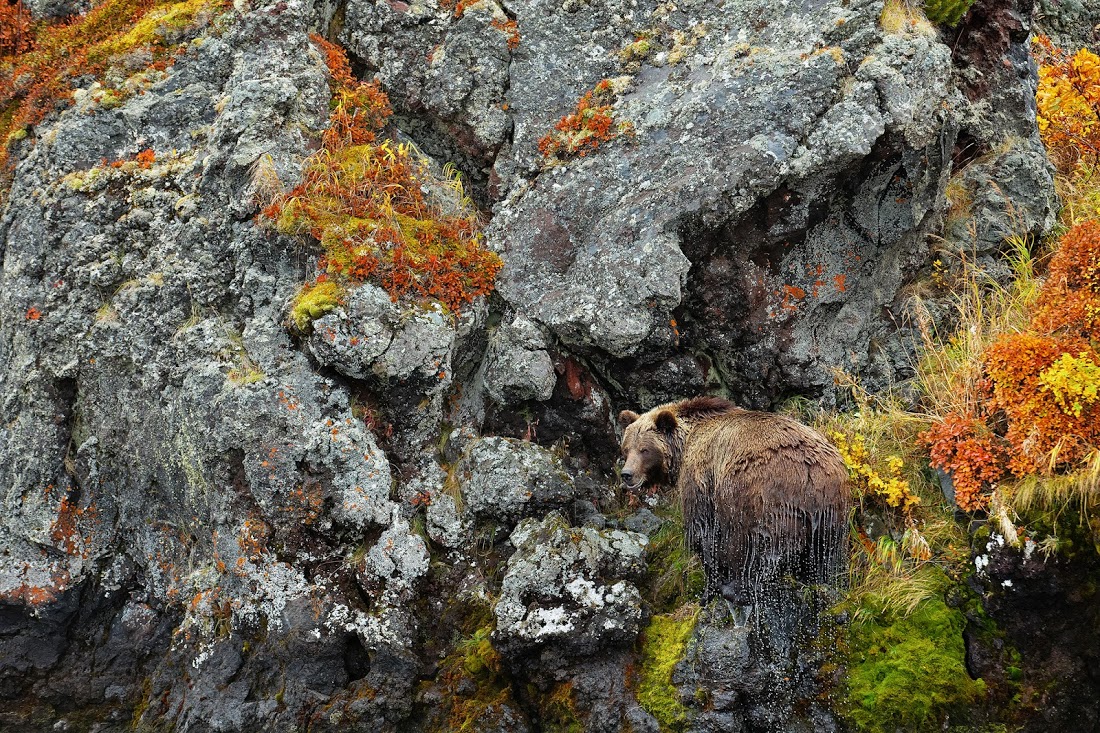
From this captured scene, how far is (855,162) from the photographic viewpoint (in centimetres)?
780

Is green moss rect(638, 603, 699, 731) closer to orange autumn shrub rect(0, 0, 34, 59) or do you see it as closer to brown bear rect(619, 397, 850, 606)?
brown bear rect(619, 397, 850, 606)

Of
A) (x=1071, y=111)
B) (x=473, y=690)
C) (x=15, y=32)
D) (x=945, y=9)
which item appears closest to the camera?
(x=473, y=690)

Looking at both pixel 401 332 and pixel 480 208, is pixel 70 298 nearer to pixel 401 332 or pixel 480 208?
pixel 401 332

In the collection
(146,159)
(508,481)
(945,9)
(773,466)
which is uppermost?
(146,159)

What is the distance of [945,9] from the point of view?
8.44 meters

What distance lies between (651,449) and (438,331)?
2.31 metres

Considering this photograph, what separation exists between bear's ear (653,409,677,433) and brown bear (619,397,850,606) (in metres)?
0.51

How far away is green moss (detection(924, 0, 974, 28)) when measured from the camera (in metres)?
8.41

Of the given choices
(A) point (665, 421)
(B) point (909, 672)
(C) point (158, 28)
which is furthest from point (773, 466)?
(C) point (158, 28)

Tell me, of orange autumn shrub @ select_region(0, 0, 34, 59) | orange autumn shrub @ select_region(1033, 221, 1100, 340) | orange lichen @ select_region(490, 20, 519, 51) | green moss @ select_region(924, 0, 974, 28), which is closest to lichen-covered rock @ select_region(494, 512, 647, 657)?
orange autumn shrub @ select_region(1033, 221, 1100, 340)

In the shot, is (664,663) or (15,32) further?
(15,32)

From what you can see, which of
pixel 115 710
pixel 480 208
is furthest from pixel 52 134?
pixel 115 710

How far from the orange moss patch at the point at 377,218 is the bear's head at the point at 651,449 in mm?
2150

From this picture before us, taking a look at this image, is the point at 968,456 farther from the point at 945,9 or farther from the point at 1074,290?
the point at 945,9
